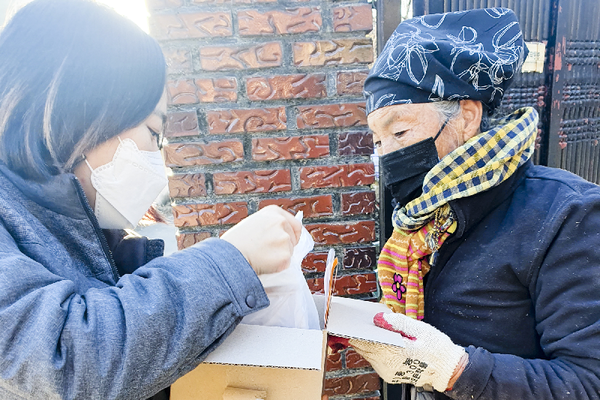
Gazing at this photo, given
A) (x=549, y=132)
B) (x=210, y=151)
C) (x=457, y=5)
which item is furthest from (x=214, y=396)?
(x=549, y=132)

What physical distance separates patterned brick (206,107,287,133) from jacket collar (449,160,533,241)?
0.73 meters

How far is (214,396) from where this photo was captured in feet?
2.26

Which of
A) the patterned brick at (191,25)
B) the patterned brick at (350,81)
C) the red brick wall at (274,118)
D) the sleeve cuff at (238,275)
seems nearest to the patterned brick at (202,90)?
the red brick wall at (274,118)

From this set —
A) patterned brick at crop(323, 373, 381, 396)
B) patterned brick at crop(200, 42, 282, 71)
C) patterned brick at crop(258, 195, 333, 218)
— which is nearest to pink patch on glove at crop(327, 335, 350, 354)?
patterned brick at crop(258, 195, 333, 218)

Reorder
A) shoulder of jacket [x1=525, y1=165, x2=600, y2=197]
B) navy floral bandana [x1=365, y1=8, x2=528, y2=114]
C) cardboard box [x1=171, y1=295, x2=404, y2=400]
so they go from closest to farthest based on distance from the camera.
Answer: cardboard box [x1=171, y1=295, x2=404, y2=400]
shoulder of jacket [x1=525, y1=165, x2=600, y2=197]
navy floral bandana [x1=365, y1=8, x2=528, y2=114]

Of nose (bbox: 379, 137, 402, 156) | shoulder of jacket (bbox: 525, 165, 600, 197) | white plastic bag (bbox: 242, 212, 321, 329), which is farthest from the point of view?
nose (bbox: 379, 137, 402, 156)

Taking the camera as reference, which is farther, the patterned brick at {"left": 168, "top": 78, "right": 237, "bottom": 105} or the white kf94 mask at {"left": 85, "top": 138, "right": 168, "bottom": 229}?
the patterned brick at {"left": 168, "top": 78, "right": 237, "bottom": 105}

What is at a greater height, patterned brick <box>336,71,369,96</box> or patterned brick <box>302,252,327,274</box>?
patterned brick <box>336,71,369,96</box>

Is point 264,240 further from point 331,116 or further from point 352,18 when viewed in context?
point 352,18

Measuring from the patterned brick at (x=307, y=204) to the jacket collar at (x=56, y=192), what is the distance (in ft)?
2.69

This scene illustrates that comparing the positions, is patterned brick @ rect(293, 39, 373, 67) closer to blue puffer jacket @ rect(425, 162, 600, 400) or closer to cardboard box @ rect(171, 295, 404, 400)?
blue puffer jacket @ rect(425, 162, 600, 400)

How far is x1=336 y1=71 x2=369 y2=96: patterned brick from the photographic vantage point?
1386 mm

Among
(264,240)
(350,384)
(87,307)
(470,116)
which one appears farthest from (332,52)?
(350,384)

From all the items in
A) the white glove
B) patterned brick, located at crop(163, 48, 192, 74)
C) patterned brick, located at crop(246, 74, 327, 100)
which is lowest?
the white glove
